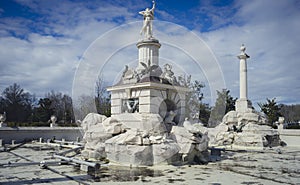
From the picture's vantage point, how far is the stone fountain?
11.5 meters

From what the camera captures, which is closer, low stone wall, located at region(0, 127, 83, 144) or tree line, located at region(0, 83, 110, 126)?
low stone wall, located at region(0, 127, 83, 144)

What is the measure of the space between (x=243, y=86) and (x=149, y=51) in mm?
17823

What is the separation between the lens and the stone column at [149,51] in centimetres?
1658

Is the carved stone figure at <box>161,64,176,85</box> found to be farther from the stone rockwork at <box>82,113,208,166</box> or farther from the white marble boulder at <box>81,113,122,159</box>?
the white marble boulder at <box>81,113,122,159</box>

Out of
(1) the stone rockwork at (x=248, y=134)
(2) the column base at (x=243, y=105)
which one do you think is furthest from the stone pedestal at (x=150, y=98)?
(2) the column base at (x=243, y=105)

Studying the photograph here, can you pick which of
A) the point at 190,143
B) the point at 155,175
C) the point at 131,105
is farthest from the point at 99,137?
the point at 155,175

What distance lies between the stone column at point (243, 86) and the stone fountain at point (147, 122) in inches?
570

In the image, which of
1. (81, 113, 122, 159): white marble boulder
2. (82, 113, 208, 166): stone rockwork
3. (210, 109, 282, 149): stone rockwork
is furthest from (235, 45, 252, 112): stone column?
(81, 113, 122, 159): white marble boulder

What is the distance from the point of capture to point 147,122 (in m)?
13.1

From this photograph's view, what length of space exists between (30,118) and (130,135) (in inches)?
1456

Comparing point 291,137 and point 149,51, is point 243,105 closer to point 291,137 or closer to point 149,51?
point 291,137

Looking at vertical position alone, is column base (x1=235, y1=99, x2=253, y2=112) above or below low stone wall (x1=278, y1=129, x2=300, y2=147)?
above

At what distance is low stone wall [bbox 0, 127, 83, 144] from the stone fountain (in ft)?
29.1

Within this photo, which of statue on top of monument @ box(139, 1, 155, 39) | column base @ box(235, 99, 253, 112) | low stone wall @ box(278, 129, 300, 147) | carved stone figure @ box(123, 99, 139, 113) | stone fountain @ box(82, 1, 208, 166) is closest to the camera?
stone fountain @ box(82, 1, 208, 166)
